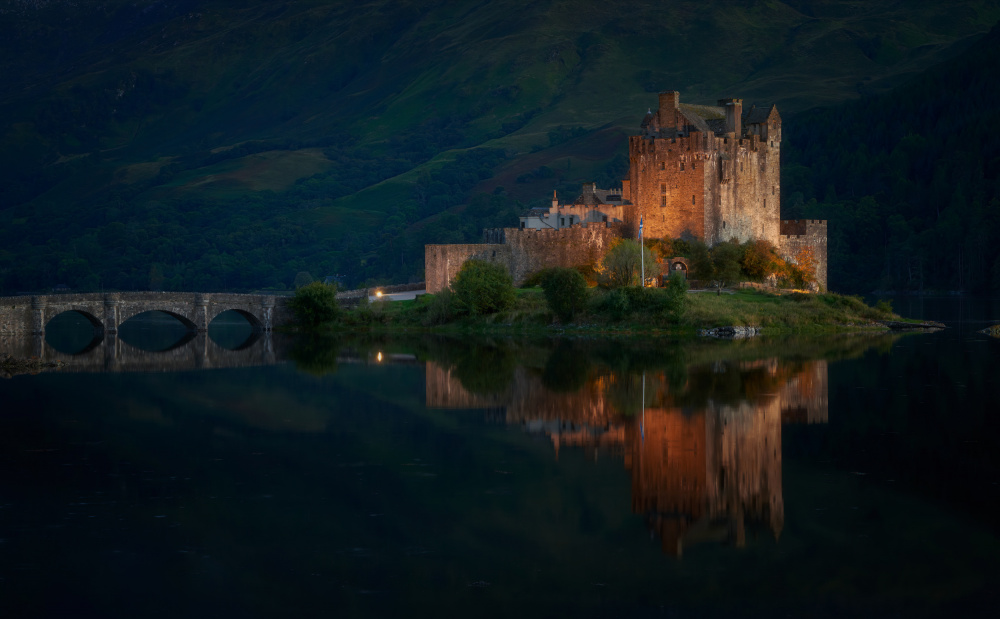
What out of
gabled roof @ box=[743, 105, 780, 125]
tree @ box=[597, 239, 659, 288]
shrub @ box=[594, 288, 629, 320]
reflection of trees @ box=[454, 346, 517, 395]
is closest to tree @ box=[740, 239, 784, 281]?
tree @ box=[597, 239, 659, 288]

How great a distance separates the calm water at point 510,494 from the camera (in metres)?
17.1

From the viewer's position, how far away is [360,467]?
25344mm

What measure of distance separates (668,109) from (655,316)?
1649 cm

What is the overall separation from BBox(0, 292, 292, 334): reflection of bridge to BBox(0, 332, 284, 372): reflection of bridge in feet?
3.53

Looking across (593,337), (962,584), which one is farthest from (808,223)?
(962,584)

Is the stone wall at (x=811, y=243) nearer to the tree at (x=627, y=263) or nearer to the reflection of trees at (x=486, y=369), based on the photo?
the tree at (x=627, y=263)

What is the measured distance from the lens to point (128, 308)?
212ft

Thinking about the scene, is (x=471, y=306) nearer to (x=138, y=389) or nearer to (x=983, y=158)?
(x=138, y=389)

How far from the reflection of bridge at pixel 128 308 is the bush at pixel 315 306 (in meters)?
1.25

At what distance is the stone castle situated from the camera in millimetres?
68750

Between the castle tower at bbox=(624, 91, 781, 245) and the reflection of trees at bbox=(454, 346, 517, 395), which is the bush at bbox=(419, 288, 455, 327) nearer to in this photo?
the reflection of trees at bbox=(454, 346, 517, 395)

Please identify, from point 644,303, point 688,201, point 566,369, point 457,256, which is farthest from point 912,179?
point 566,369

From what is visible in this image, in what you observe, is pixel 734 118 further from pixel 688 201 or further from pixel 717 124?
pixel 688 201

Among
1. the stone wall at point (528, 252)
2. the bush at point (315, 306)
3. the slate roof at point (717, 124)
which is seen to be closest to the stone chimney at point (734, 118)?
the slate roof at point (717, 124)
